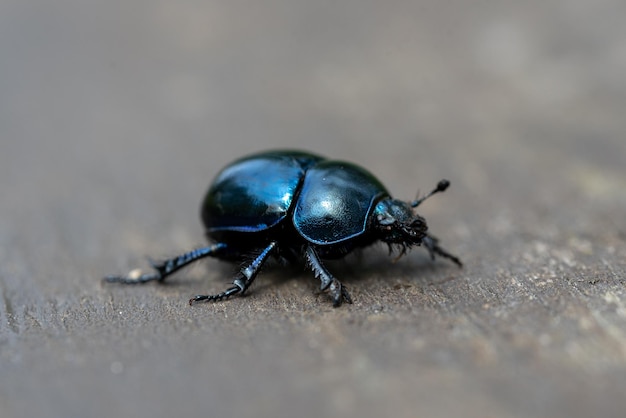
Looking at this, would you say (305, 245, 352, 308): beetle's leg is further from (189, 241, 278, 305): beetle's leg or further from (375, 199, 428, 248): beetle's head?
(375, 199, 428, 248): beetle's head

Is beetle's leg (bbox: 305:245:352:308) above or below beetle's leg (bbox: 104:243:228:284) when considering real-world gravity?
above

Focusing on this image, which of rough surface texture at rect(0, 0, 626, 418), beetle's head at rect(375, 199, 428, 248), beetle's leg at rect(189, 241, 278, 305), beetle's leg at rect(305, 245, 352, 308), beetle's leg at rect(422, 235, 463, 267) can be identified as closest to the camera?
rough surface texture at rect(0, 0, 626, 418)

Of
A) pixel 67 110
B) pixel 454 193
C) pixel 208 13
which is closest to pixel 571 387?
pixel 454 193

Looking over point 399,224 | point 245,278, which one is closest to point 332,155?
point 399,224

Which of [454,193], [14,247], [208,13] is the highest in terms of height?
[208,13]

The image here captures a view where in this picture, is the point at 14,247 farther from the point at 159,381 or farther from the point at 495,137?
the point at 495,137

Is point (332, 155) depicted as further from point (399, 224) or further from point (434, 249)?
point (399, 224)

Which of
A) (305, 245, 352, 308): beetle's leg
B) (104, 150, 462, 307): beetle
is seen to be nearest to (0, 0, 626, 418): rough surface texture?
(305, 245, 352, 308): beetle's leg
